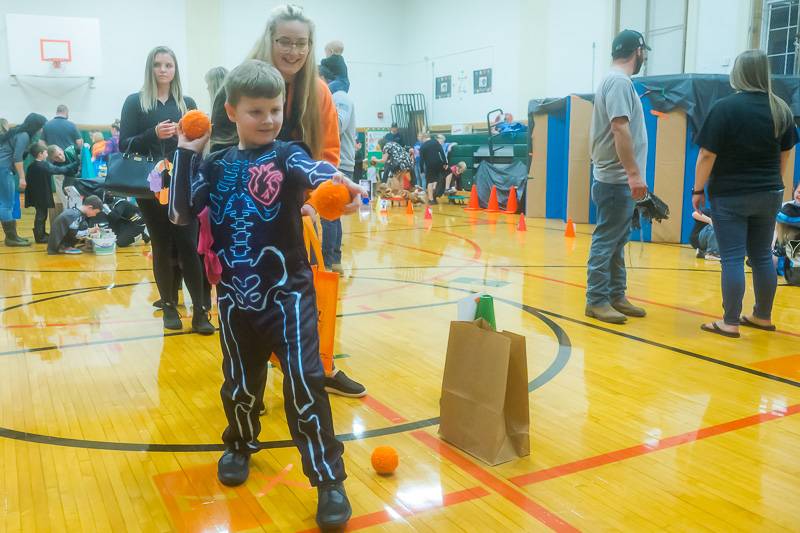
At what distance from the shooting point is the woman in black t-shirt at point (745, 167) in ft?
12.8

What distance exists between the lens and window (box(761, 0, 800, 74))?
33.6 ft

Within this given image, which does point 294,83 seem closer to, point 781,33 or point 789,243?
point 789,243

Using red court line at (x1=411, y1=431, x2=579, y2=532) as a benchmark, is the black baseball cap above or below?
above

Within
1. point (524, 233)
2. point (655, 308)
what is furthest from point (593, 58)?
point (655, 308)

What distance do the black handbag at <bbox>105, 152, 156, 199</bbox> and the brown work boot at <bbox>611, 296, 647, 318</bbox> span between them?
9.89ft

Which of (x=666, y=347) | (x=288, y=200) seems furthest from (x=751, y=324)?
(x=288, y=200)

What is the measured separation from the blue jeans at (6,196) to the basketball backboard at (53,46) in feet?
25.7

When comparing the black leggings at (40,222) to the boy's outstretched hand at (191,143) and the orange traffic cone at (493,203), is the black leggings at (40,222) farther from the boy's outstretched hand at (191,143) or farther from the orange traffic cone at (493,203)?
the boy's outstretched hand at (191,143)

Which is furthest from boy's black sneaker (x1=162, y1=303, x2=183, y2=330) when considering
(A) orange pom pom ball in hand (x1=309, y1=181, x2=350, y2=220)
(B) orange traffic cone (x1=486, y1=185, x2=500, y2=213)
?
(B) orange traffic cone (x1=486, y1=185, x2=500, y2=213)

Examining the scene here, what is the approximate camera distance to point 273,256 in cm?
198

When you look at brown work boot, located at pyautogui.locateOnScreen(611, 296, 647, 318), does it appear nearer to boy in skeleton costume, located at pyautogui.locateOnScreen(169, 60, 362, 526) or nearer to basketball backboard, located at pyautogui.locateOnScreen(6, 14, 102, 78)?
boy in skeleton costume, located at pyautogui.locateOnScreen(169, 60, 362, 526)

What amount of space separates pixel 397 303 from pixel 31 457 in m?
2.92

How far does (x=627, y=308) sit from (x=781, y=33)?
26.7ft

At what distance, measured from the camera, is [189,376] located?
3.38m
